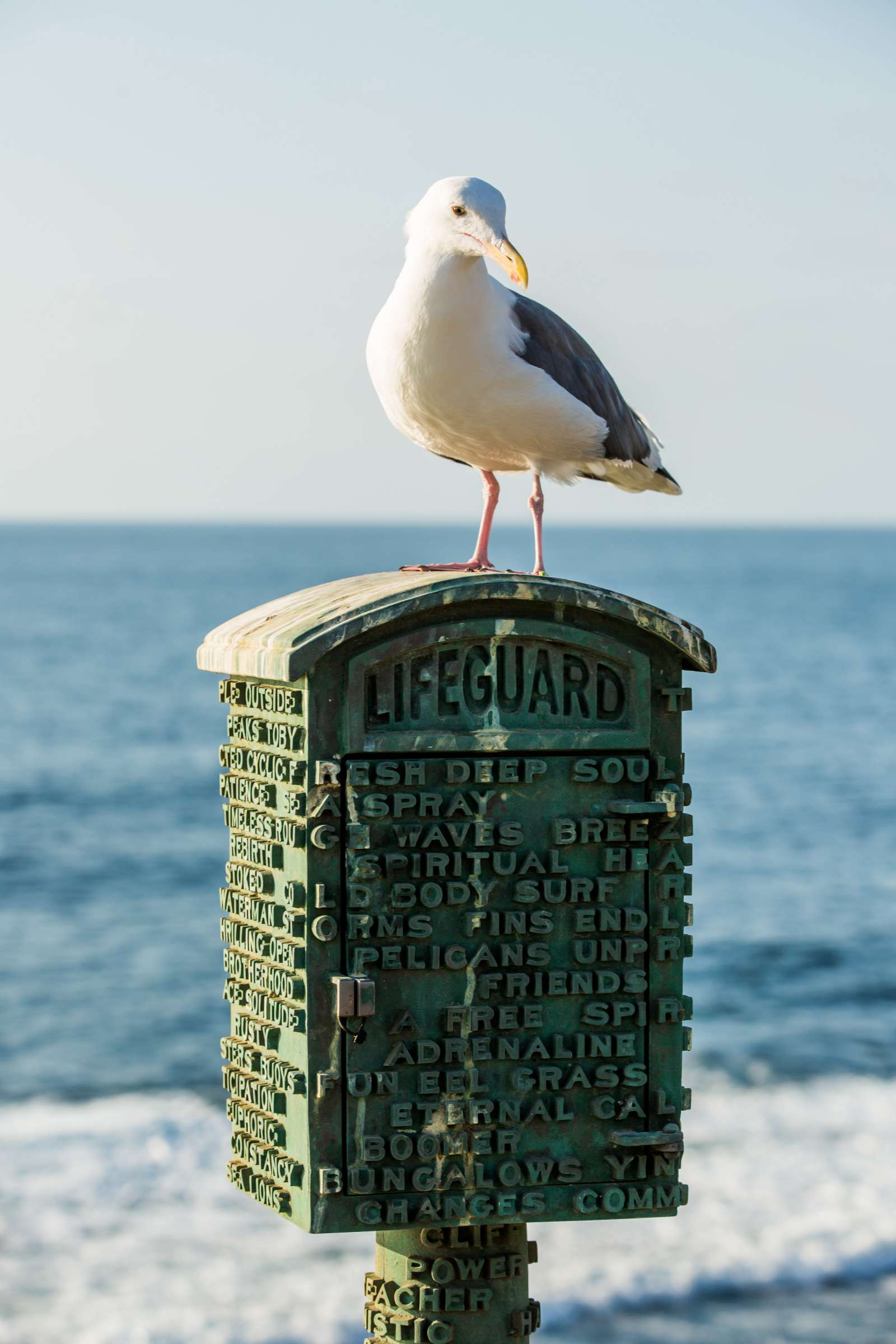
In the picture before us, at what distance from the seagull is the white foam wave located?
282 inches

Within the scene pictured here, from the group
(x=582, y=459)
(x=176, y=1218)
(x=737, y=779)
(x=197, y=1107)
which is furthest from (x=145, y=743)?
(x=582, y=459)

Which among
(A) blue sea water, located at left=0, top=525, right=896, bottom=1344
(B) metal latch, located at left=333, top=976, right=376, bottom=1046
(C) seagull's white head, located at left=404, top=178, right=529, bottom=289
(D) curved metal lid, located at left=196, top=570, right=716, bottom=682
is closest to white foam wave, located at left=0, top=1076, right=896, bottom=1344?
(A) blue sea water, located at left=0, top=525, right=896, bottom=1344

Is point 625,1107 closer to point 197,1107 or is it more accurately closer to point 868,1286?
point 868,1286

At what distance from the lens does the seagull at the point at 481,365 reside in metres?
4.94

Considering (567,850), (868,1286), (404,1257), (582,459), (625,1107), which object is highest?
(582,459)

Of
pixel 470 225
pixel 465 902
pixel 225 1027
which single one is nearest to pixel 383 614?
pixel 465 902

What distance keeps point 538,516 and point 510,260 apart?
76 centimetres

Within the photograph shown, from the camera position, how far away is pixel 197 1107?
15219mm

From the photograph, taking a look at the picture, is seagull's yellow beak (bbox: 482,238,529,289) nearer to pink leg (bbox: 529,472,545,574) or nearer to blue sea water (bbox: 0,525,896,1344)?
pink leg (bbox: 529,472,545,574)

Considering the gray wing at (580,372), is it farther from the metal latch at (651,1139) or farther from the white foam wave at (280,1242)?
the white foam wave at (280,1242)

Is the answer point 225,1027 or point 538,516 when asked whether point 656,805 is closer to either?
point 538,516

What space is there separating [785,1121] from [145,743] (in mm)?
23121

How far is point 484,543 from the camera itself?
16.8 feet

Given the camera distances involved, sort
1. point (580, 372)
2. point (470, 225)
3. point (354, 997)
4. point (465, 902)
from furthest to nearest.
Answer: point (580, 372), point (470, 225), point (465, 902), point (354, 997)
